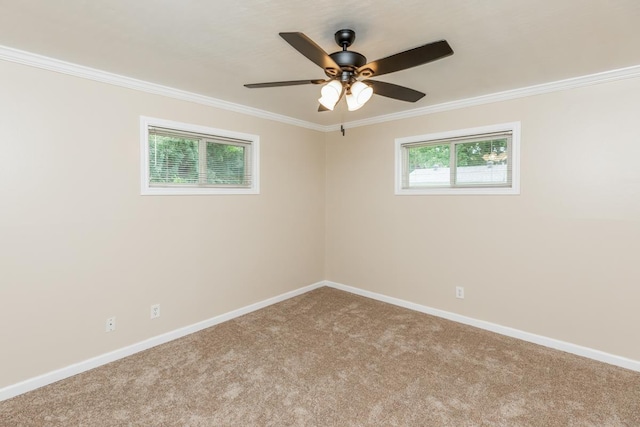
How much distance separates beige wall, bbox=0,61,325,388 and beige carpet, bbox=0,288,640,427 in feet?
1.19

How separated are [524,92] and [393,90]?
63.7 inches

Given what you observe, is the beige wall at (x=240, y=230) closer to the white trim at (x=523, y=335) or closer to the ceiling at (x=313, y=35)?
the white trim at (x=523, y=335)

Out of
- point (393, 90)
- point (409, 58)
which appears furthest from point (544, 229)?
point (409, 58)

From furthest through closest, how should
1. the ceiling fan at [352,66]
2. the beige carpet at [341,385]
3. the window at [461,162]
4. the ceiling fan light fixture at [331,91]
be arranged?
1. the window at [461,162]
2. the beige carpet at [341,385]
3. the ceiling fan light fixture at [331,91]
4. the ceiling fan at [352,66]

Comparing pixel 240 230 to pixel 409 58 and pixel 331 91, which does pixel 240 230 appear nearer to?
pixel 331 91

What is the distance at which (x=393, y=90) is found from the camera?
84.6 inches

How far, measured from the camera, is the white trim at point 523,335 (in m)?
2.61

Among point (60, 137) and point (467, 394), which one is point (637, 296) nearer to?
point (467, 394)

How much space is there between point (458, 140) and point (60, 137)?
3.61 metres

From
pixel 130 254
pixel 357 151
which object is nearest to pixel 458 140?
pixel 357 151

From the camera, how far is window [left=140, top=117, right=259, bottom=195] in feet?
9.70

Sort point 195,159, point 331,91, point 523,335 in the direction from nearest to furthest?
point 331,91 → point 523,335 → point 195,159

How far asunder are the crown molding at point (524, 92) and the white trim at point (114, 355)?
108 inches

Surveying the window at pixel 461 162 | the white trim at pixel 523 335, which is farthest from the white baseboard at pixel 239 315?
the window at pixel 461 162
